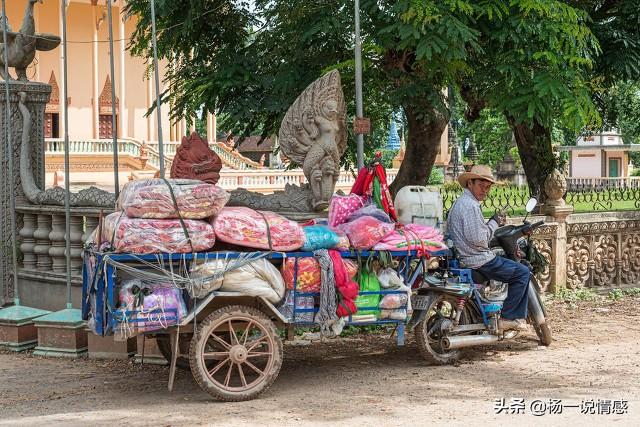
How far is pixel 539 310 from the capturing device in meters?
9.00

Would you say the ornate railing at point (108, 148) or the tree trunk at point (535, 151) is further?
the ornate railing at point (108, 148)

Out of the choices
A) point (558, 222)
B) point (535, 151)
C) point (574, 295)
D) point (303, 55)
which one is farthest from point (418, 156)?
point (574, 295)

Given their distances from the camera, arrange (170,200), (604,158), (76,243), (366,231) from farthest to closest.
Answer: (604,158) → (76,243) → (366,231) → (170,200)

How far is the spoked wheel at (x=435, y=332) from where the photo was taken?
8.30 meters

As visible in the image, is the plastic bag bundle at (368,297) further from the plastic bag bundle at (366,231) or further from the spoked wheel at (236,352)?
the spoked wheel at (236,352)

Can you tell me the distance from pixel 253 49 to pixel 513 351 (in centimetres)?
585

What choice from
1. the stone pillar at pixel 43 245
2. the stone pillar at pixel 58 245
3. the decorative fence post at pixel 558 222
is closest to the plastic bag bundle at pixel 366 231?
the stone pillar at pixel 58 245

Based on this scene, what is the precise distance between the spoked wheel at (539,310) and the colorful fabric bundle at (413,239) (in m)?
1.29

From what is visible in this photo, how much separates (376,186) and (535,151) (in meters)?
6.46

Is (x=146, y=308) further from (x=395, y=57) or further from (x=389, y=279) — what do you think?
(x=395, y=57)

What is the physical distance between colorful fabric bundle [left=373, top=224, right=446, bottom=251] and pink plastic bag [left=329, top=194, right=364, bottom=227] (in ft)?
1.39

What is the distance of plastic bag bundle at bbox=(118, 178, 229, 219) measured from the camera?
7.03 m

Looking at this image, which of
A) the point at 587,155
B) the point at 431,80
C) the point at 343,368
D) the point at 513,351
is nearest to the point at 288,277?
the point at 343,368

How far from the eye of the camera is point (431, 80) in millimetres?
11820
